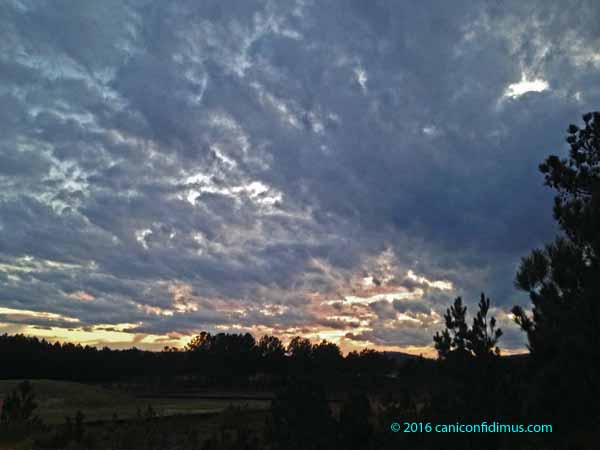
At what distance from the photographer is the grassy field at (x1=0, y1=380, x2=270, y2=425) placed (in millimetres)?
46844

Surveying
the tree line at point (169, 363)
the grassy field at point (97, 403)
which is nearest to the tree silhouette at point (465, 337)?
the grassy field at point (97, 403)

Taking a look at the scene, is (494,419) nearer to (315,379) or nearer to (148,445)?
(315,379)

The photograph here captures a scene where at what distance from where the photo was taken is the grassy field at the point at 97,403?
154 feet

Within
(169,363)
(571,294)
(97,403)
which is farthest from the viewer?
(169,363)

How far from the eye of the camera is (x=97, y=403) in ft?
186

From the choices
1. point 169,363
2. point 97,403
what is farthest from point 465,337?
point 169,363

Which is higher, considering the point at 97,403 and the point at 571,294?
the point at 571,294

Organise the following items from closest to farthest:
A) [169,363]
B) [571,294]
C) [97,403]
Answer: [571,294], [97,403], [169,363]

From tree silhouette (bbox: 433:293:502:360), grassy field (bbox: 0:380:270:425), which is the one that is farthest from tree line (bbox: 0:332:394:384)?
tree silhouette (bbox: 433:293:502:360)

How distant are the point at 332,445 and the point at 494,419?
5.11 metres

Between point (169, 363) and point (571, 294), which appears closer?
point (571, 294)

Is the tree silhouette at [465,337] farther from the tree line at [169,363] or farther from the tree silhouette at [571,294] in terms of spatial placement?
the tree line at [169,363]

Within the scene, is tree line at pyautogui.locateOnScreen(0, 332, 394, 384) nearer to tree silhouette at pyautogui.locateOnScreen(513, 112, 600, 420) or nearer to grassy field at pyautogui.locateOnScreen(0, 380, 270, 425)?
grassy field at pyautogui.locateOnScreen(0, 380, 270, 425)

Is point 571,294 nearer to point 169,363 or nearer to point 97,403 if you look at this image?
point 97,403
